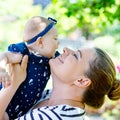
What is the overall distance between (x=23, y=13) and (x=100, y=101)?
3.22 meters

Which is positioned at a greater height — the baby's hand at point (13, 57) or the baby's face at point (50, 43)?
the baby's face at point (50, 43)

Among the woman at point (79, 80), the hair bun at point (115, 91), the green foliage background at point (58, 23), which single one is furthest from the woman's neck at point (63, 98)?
the green foliage background at point (58, 23)

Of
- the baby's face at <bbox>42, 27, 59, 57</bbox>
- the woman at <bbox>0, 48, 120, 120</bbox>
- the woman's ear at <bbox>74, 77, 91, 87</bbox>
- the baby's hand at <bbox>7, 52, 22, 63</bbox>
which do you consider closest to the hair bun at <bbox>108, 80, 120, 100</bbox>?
the woman at <bbox>0, 48, 120, 120</bbox>

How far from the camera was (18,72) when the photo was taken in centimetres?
157

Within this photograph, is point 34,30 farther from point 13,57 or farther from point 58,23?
point 58,23

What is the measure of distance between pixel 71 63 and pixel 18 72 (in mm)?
196

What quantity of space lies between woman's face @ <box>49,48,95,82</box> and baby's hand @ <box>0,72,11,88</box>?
161mm

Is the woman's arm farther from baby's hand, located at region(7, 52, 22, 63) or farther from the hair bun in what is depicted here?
the hair bun

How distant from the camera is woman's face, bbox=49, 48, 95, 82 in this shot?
1.59 m

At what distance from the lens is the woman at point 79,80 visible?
5.27 feet

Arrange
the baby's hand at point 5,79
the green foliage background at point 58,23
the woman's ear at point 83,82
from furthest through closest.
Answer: the green foliage background at point 58,23
the woman's ear at point 83,82
the baby's hand at point 5,79

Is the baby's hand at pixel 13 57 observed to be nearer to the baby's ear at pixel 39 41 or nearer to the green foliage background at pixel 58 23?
the baby's ear at pixel 39 41

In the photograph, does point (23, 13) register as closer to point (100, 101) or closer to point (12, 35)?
point (12, 35)

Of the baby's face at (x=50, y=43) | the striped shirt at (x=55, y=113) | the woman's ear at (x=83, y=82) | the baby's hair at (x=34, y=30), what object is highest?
the baby's hair at (x=34, y=30)
